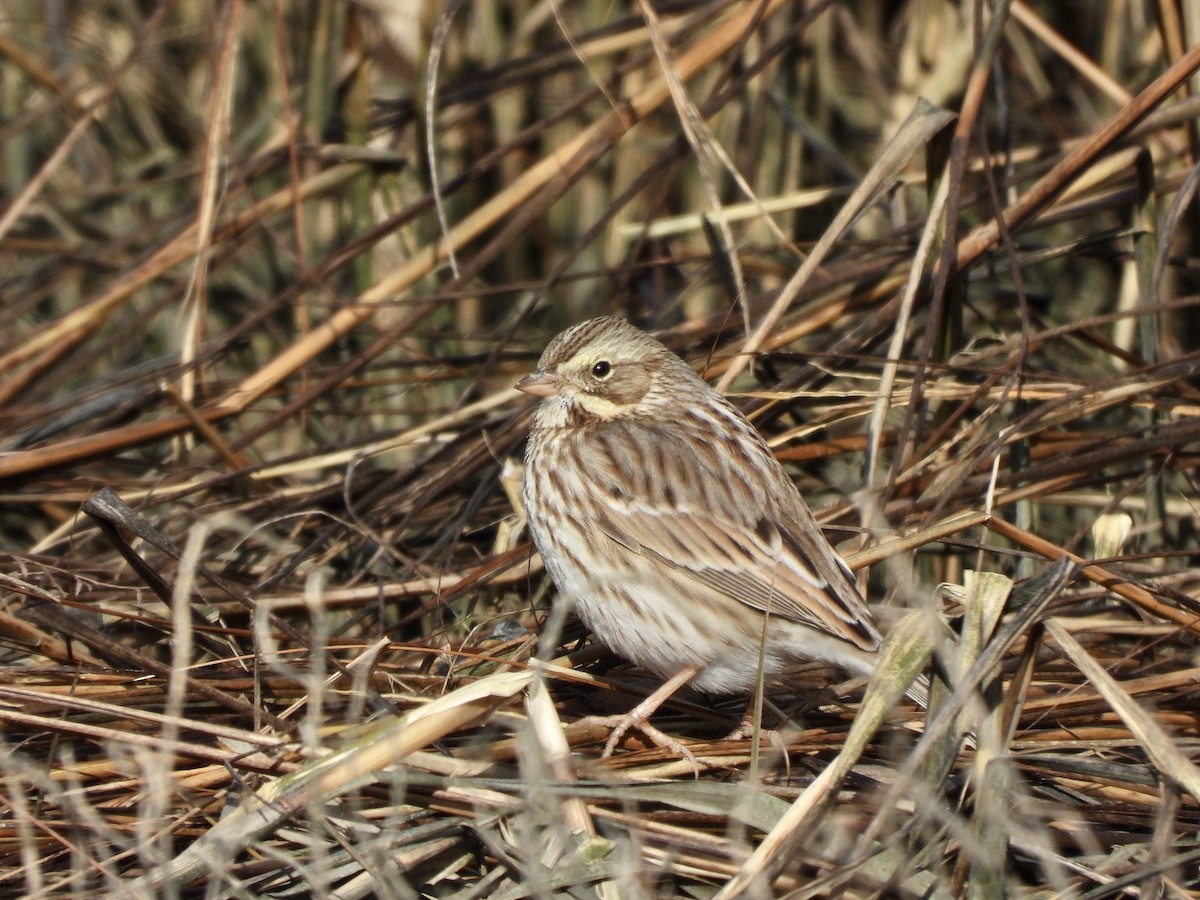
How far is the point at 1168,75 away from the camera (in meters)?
3.66

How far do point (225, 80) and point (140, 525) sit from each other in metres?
1.98

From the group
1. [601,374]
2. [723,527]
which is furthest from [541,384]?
[723,527]

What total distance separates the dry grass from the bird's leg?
6 cm

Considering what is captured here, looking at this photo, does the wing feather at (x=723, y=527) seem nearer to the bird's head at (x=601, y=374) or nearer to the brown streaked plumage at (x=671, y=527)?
the brown streaked plumage at (x=671, y=527)

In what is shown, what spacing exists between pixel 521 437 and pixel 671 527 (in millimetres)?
851

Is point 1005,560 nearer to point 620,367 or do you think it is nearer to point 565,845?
point 620,367

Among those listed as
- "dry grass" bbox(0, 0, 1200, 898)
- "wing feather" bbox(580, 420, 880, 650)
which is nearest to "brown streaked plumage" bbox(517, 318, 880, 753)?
"wing feather" bbox(580, 420, 880, 650)

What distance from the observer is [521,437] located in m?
4.20

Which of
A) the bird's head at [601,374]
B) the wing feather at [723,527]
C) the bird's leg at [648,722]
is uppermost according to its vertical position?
the bird's head at [601,374]

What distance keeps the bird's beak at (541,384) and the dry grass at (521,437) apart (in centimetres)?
39

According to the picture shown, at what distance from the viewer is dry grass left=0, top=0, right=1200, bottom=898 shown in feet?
8.60

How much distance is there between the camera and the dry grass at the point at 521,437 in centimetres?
262

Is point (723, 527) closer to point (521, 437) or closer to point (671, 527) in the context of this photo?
point (671, 527)

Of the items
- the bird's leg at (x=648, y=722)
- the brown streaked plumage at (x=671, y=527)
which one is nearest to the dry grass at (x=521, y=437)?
the bird's leg at (x=648, y=722)
